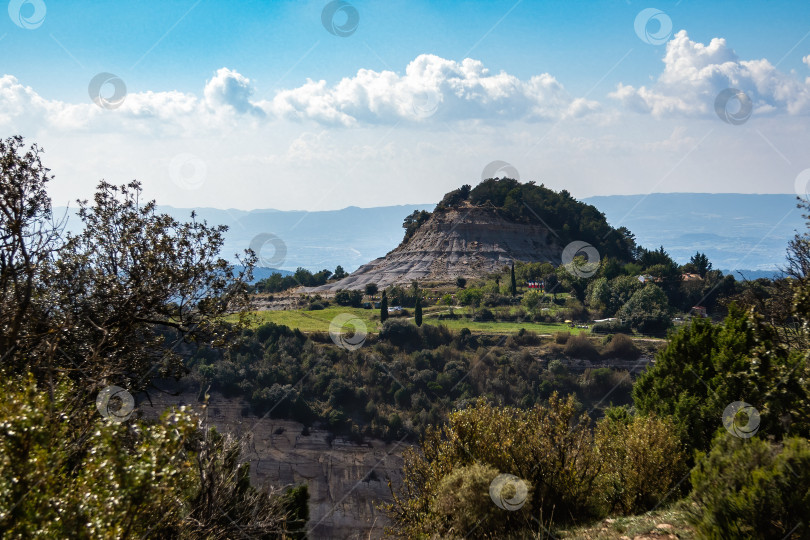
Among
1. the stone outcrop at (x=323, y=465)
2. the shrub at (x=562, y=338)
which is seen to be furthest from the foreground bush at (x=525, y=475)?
the shrub at (x=562, y=338)

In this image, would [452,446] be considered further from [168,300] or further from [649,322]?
[649,322]

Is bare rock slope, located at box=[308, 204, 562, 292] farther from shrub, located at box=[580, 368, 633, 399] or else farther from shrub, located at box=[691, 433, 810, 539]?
shrub, located at box=[691, 433, 810, 539]

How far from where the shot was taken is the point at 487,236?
104 m

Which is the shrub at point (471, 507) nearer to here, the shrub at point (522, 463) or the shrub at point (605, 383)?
the shrub at point (522, 463)

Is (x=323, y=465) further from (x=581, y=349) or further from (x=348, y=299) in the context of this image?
(x=348, y=299)

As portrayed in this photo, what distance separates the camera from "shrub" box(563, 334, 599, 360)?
2306 inches

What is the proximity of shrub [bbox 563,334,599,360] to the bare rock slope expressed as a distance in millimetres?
34277

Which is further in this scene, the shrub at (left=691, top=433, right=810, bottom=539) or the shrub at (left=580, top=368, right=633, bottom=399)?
the shrub at (left=580, top=368, right=633, bottom=399)

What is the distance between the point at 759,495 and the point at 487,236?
97787 millimetres

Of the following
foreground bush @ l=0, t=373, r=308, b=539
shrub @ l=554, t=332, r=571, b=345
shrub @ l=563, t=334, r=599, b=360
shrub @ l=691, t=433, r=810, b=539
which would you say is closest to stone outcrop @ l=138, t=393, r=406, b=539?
shrub @ l=563, t=334, r=599, b=360

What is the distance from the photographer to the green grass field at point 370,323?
212 feet

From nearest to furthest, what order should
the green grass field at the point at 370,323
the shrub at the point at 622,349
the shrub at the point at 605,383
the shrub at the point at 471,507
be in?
the shrub at the point at 471,507, the shrub at the point at 605,383, the shrub at the point at 622,349, the green grass field at the point at 370,323

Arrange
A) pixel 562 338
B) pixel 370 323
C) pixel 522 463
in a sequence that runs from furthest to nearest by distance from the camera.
A: pixel 370 323 < pixel 562 338 < pixel 522 463

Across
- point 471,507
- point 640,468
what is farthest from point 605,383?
point 471,507
